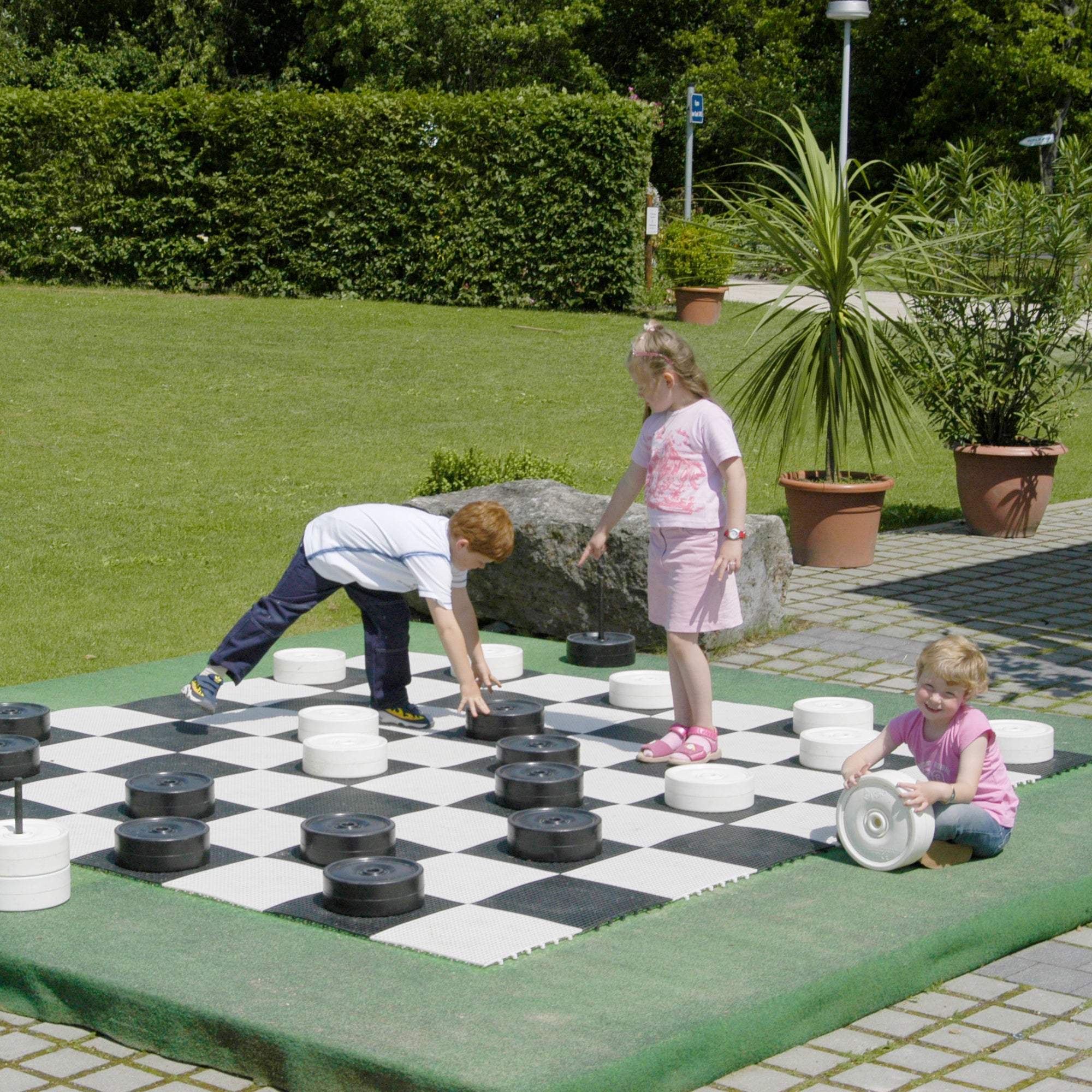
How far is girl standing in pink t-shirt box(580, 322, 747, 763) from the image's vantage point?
5305mm

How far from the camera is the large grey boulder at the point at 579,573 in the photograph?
726 centimetres

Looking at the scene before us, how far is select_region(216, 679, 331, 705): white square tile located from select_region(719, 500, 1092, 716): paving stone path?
6.56 ft

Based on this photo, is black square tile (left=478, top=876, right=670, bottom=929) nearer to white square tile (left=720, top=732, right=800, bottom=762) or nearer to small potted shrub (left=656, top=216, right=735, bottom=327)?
white square tile (left=720, top=732, right=800, bottom=762)

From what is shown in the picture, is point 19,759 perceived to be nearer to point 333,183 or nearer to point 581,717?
point 581,717

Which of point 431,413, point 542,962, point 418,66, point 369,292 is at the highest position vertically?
point 418,66

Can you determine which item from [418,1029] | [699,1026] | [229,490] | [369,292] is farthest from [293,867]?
[369,292]

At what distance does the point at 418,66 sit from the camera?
33625 mm

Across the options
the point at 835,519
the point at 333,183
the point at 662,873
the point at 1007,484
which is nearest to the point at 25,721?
the point at 662,873

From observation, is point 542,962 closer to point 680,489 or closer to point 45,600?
point 680,489

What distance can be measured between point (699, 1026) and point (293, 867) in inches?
57.3

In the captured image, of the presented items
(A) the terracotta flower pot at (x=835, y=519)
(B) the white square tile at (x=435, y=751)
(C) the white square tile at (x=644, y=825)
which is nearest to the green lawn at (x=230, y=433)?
(A) the terracotta flower pot at (x=835, y=519)

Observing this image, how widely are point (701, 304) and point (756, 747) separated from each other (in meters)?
15.5

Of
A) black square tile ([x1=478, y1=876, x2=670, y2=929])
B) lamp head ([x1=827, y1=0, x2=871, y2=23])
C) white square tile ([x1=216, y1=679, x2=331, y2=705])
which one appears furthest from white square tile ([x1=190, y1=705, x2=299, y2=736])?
lamp head ([x1=827, y1=0, x2=871, y2=23])

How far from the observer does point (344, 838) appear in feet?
13.6
